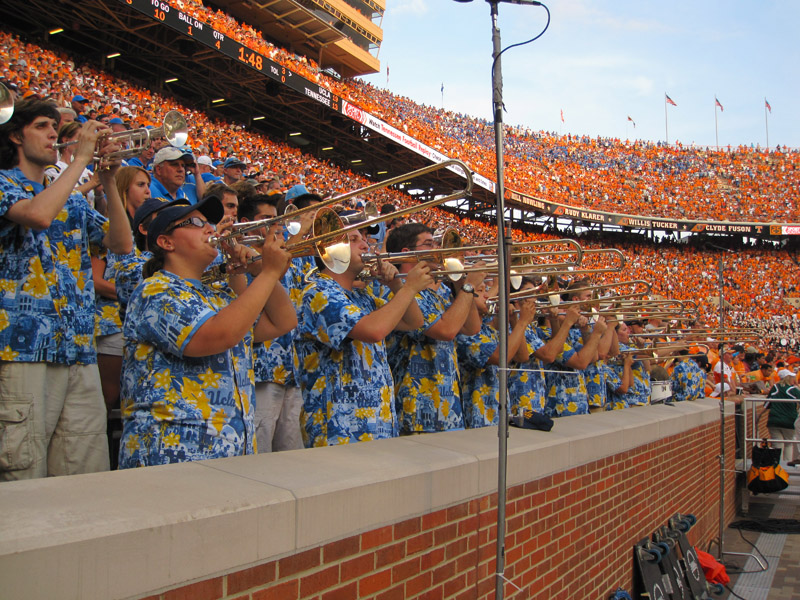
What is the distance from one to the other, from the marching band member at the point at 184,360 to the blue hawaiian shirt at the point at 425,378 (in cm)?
146

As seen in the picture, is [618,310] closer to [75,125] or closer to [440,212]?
[75,125]

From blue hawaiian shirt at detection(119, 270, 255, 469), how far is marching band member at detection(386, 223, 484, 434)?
5.03 feet

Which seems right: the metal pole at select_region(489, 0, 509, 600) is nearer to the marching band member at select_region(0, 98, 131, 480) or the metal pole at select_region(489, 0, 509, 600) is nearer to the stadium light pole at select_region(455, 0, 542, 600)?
the stadium light pole at select_region(455, 0, 542, 600)

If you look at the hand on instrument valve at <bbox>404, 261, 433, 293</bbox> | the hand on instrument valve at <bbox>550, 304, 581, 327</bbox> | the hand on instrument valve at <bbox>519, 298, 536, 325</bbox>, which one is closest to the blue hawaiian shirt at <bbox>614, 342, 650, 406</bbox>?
the hand on instrument valve at <bbox>550, 304, 581, 327</bbox>

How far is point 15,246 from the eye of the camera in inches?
109

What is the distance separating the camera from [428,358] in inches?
159

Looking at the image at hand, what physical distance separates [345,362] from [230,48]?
15585mm

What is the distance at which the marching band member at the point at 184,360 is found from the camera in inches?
93.0

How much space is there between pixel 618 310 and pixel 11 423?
464 centimetres

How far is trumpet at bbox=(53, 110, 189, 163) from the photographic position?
10.9 ft

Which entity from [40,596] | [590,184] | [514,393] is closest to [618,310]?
[514,393]

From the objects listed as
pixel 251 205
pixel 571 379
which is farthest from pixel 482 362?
pixel 571 379

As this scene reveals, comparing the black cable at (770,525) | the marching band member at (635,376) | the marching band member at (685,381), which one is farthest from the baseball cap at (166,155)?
the black cable at (770,525)

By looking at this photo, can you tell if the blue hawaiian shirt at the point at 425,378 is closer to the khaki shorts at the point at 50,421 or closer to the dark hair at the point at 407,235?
the dark hair at the point at 407,235
